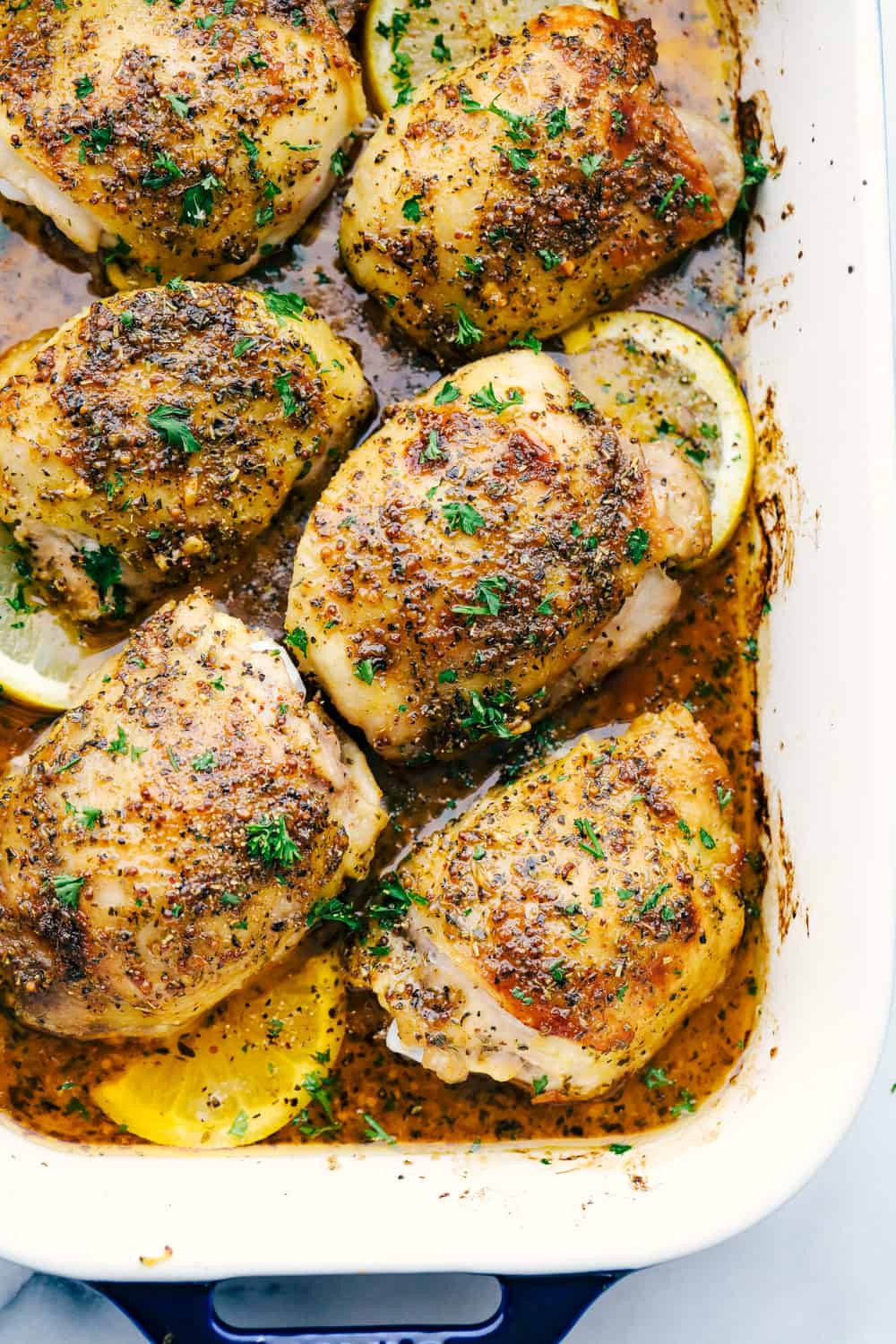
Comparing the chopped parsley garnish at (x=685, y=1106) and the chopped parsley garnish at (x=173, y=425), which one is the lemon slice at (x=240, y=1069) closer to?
the chopped parsley garnish at (x=685, y=1106)

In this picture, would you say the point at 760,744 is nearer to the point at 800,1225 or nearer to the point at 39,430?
the point at 800,1225

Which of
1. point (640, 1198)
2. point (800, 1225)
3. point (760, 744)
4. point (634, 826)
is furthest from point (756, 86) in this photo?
point (800, 1225)

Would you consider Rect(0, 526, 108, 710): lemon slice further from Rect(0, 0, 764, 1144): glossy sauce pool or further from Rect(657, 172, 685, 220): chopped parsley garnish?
Rect(657, 172, 685, 220): chopped parsley garnish

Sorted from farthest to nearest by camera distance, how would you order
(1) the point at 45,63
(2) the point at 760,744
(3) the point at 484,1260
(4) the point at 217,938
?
(2) the point at 760,744 < (1) the point at 45,63 < (4) the point at 217,938 < (3) the point at 484,1260

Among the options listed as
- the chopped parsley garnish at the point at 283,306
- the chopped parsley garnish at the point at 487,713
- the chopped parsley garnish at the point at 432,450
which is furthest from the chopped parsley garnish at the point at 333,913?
the chopped parsley garnish at the point at 283,306

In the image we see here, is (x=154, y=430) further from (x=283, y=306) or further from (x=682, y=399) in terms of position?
(x=682, y=399)

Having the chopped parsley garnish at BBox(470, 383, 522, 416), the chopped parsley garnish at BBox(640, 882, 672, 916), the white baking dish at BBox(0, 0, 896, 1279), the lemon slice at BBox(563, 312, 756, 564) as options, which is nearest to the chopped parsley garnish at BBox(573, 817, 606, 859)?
the chopped parsley garnish at BBox(640, 882, 672, 916)

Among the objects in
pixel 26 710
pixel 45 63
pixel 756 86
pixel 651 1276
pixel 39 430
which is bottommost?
pixel 651 1276
